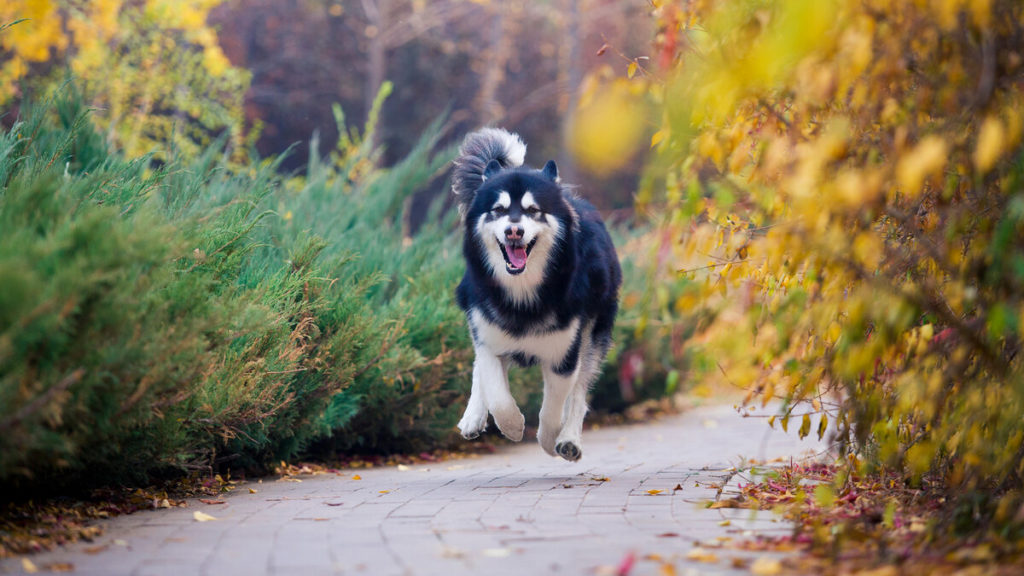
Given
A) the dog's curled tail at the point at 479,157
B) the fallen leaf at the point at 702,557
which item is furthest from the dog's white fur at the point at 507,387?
the fallen leaf at the point at 702,557

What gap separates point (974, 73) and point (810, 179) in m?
0.82

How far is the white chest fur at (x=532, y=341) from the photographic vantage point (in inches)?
229

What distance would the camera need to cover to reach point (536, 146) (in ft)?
97.6

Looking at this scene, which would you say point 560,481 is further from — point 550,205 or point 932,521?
point 932,521

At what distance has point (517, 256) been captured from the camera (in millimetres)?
5793

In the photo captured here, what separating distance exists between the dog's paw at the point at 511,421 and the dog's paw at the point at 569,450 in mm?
249

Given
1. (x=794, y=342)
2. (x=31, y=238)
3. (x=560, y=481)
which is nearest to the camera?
(x=31, y=238)

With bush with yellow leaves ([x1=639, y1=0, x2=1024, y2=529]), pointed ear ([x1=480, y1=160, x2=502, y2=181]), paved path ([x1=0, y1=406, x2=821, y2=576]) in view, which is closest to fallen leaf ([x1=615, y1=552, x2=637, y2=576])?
paved path ([x1=0, y1=406, x2=821, y2=576])

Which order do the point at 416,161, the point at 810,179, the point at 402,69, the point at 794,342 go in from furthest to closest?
the point at 402,69
the point at 416,161
the point at 794,342
the point at 810,179

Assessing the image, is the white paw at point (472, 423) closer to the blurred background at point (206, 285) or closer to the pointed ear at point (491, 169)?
the blurred background at point (206, 285)

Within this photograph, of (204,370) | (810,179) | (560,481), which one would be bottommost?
(560,481)

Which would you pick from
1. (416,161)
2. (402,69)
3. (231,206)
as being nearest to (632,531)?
(231,206)

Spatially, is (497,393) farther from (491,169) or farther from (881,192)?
(881,192)

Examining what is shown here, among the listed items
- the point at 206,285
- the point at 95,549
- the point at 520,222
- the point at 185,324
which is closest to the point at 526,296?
the point at 520,222
